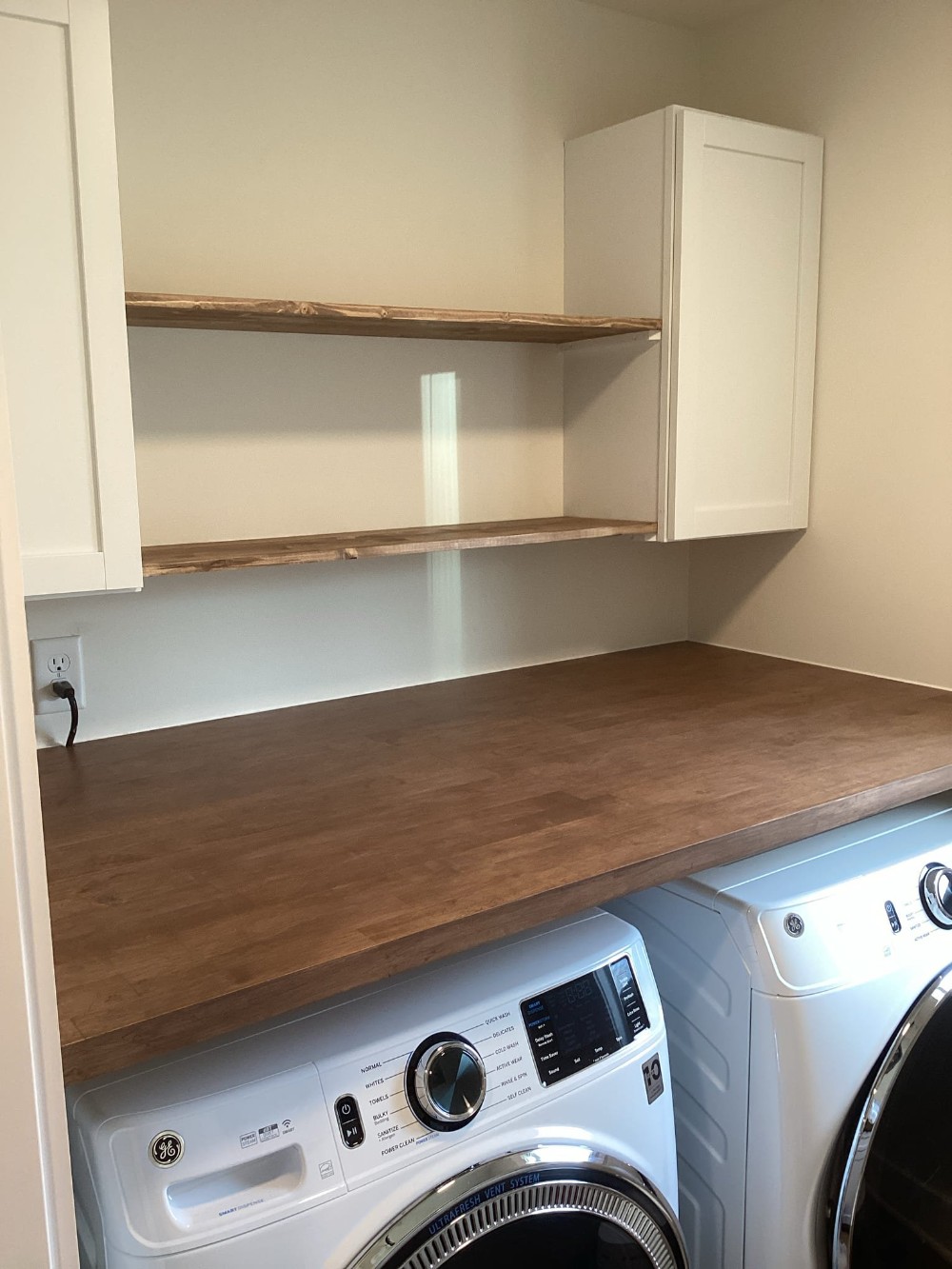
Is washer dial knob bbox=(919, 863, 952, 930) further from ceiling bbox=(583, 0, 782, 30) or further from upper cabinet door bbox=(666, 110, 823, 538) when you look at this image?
ceiling bbox=(583, 0, 782, 30)

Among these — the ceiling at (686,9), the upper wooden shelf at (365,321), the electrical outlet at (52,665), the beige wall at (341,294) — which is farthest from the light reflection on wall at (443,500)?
the ceiling at (686,9)

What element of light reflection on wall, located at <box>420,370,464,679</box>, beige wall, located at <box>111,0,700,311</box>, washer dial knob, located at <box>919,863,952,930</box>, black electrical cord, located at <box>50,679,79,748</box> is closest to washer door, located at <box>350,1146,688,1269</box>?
washer dial knob, located at <box>919,863,952,930</box>

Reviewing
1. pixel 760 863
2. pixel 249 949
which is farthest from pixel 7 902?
pixel 760 863

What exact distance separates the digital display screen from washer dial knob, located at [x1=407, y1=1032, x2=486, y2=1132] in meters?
0.09

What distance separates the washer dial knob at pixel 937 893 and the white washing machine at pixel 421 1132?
18.3 inches

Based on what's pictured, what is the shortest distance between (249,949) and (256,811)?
406mm

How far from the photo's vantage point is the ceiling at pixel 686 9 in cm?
212

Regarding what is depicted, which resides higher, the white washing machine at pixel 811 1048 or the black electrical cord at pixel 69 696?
the black electrical cord at pixel 69 696

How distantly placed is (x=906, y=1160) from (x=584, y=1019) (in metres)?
0.65

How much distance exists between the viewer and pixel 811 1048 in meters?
1.39

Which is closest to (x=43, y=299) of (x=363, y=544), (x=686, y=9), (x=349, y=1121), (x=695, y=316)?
(x=363, y=544)

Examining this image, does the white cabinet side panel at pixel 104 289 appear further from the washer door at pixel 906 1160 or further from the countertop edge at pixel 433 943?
the washer door at pixel 906 1160

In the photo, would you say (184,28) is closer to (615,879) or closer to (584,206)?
(584,206)

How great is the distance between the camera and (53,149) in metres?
1.32
